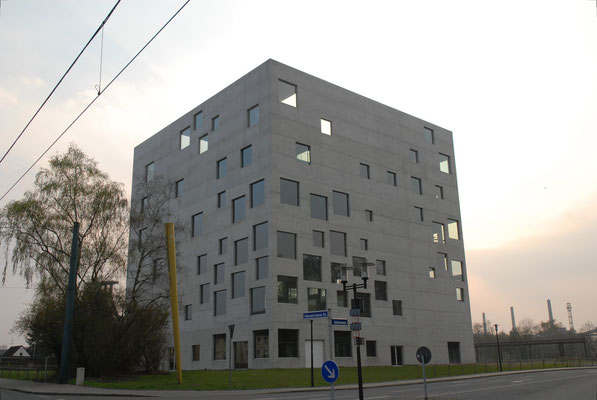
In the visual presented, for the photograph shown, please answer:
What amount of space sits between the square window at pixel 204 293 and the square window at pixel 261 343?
8.65 m

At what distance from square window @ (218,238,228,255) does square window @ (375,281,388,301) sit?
1482cm

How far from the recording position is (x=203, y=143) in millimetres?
55125

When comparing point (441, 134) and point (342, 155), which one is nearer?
point (342, 155)

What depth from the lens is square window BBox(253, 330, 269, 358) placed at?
42.1m

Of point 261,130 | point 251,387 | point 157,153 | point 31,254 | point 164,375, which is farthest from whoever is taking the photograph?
point 157,153

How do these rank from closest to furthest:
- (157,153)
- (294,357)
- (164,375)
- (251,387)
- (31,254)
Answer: (251,387) < (31,254) < (164,375) < (294,357) < (157,153)

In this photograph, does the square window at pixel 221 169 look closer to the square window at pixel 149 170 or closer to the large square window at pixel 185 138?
the large square window at pixel 185 138

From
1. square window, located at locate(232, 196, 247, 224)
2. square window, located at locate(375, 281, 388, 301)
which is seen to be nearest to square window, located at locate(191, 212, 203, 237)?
square window, located at locate(232, 196, 247, 224)

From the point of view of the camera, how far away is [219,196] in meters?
51.0

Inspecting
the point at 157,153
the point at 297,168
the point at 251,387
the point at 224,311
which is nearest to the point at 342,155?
the point at 297,168

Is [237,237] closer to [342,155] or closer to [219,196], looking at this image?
[219,196]

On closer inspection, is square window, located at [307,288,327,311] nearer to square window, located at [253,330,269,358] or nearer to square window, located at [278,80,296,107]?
square window, located at [253,330,269,358]

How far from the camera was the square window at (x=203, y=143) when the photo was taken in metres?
54.5

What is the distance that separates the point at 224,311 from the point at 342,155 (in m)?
18.6
